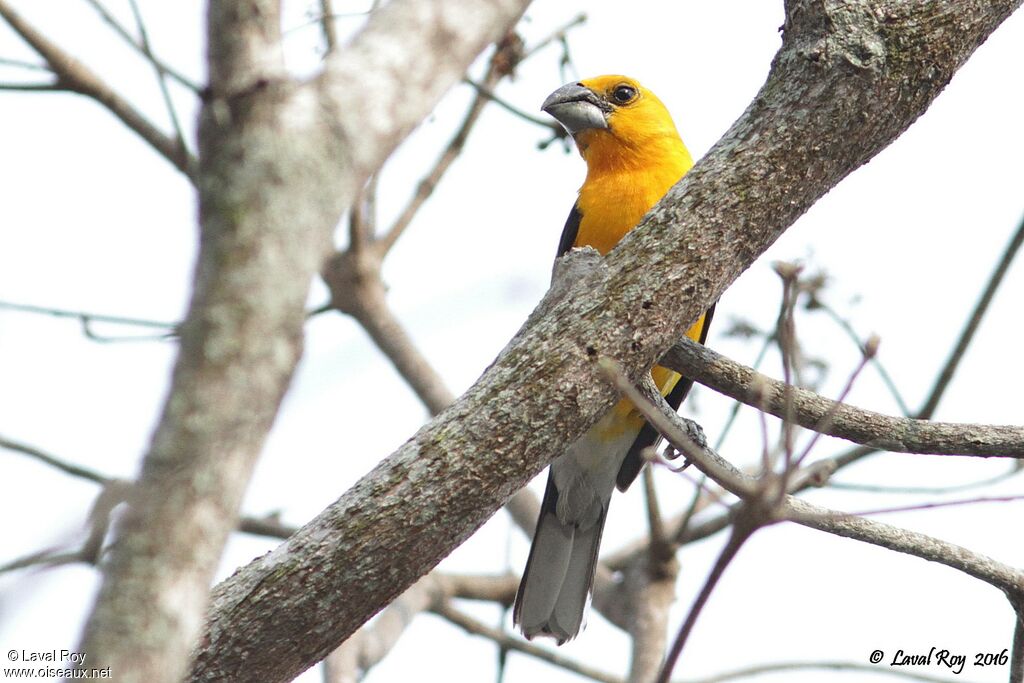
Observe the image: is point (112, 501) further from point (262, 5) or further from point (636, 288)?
point (636, 288)

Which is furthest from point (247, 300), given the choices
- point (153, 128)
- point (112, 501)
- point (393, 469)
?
point (153, 128)

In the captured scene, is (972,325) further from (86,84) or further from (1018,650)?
(86,84)

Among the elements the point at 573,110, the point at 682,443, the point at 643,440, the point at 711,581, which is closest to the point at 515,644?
the point at 643,440

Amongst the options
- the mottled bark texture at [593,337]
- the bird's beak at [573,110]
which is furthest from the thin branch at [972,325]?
the bird's beak at [573,110]

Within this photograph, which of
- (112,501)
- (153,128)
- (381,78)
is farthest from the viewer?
(153,128)

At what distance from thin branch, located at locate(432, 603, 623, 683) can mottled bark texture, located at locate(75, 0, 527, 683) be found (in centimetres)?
424

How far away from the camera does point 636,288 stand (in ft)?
10.7

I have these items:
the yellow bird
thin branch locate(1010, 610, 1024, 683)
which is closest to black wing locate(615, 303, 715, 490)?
the yellow bird

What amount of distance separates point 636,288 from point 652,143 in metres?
3.13

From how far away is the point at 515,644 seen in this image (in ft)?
18.9

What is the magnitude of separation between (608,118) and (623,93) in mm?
299

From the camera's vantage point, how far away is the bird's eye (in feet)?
21.4

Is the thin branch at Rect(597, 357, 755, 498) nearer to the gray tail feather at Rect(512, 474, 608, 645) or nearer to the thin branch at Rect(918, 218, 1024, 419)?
the thin branch at Rect(918, 218, 1024, 419)

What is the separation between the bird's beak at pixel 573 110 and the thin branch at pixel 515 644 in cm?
268
